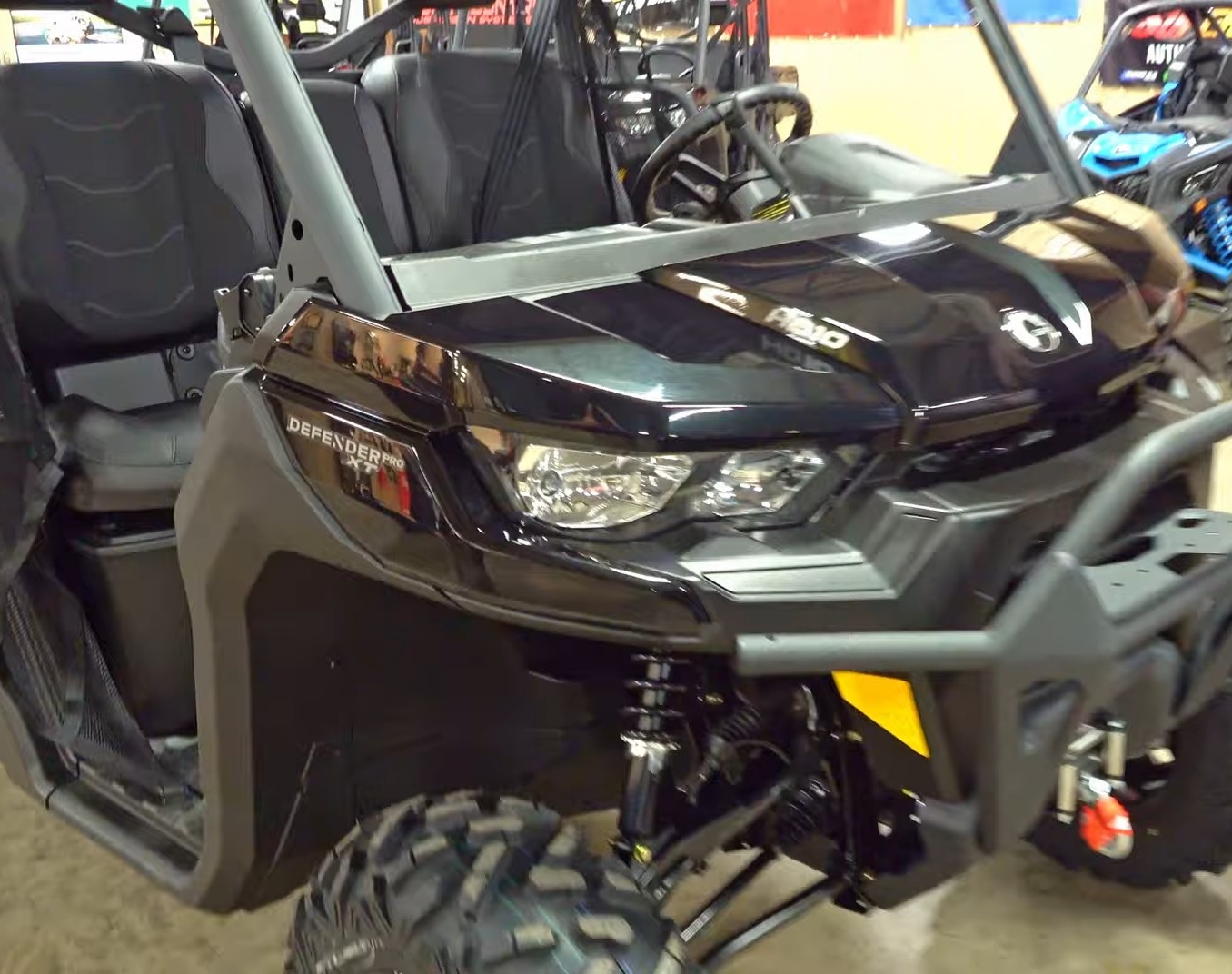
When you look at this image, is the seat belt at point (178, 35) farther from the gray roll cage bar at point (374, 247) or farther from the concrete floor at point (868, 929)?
the concrete floor at point (868, 929)

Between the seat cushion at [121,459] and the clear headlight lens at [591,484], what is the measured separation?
858mm

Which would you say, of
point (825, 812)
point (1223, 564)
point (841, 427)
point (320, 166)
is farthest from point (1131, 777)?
point (320, 166)

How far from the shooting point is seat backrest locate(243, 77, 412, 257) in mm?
2383

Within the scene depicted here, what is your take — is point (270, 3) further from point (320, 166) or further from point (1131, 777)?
point (1131, 777)

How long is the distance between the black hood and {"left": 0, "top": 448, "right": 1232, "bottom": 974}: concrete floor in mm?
992

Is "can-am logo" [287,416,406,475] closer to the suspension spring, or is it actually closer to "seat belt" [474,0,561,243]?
the suspension spring

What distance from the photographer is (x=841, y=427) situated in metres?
1.10

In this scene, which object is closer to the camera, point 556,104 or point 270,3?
point 270,3

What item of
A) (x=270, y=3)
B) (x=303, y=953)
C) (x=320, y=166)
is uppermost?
(x=270, y=3)

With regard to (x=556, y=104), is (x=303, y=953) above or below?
below

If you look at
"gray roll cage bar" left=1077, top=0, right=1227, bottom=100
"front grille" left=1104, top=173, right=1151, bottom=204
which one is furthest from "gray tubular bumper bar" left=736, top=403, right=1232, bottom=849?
"gray roll cage bar" left=1077, top=0, right=1227, bottom=100

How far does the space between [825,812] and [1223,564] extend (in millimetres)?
525

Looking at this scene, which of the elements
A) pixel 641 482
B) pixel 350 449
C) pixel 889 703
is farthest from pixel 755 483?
pixel 350 449

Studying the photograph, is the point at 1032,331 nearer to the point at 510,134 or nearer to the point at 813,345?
the point at 813,345
